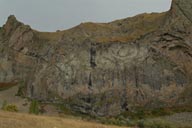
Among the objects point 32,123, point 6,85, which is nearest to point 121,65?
point 6,85

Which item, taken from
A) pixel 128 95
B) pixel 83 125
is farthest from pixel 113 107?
pixel 83 125

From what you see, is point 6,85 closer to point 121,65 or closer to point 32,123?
point 121,65

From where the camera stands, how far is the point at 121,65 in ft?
349

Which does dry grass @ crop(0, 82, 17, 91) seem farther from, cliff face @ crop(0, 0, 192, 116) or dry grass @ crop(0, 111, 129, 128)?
dry grass @ crop(0, 111, 129, 128)

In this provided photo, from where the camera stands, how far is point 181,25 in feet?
335

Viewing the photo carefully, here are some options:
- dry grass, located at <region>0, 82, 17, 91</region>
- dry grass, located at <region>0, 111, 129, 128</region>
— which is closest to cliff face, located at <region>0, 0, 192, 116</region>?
dry grass, located at <region>0, 82, 17, 91</region>

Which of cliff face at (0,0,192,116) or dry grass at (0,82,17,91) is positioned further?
dry grass at (0,82,17,91)

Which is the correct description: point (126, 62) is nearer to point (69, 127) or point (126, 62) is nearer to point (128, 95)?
point (128, 95)

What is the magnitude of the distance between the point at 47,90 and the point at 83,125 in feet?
254

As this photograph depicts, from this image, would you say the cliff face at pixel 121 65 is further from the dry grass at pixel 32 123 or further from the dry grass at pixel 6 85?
the dry grass at pixel 32 123

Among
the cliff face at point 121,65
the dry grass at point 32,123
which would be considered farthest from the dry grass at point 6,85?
the dry grass at point 32,123

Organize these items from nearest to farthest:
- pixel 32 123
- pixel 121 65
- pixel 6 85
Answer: pixel 32 123 < pixel 121 65 < pixel 6 85

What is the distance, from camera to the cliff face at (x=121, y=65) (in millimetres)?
99875

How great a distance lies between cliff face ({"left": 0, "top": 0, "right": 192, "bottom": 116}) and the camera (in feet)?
328
